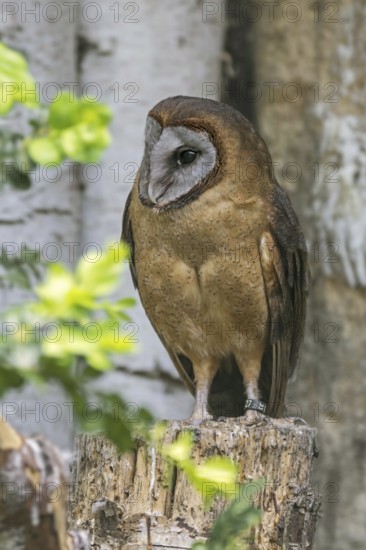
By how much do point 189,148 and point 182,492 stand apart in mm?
1215

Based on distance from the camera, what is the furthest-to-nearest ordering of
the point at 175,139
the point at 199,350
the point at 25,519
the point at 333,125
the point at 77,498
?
the point at 333,125, the point at 199,350, the point at 175,139, the point at 77,498, the point at 25,519

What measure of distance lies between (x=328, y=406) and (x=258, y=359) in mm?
1564

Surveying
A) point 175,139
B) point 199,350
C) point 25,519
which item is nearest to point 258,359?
point 199,350

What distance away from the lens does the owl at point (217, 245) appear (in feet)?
11.9

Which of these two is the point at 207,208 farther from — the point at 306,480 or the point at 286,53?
the point at 286,53

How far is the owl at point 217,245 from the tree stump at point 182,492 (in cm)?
38

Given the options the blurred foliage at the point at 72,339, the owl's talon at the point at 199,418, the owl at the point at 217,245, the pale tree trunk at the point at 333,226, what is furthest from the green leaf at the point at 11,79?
the pale tree trunk at the point at 333,226

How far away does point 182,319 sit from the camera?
3.79 metres

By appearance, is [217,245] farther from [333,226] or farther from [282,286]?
[333,226]

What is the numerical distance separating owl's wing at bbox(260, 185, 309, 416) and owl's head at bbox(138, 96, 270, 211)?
9.0 inches

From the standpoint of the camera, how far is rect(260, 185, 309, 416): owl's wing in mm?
3746

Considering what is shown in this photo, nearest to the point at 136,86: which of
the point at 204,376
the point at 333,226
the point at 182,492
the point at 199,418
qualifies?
the point at 333,226

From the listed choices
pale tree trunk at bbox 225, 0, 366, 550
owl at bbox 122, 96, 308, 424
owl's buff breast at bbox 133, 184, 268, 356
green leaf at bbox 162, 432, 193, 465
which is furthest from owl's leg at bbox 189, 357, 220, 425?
green leaf at bbox 162, 432, 193, 465

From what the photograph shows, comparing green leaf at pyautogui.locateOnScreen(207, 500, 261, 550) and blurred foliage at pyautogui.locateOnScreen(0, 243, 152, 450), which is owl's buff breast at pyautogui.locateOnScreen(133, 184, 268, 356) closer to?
green leaf at pyautogui.locateOnScreen(207, 500, 261, 550)
